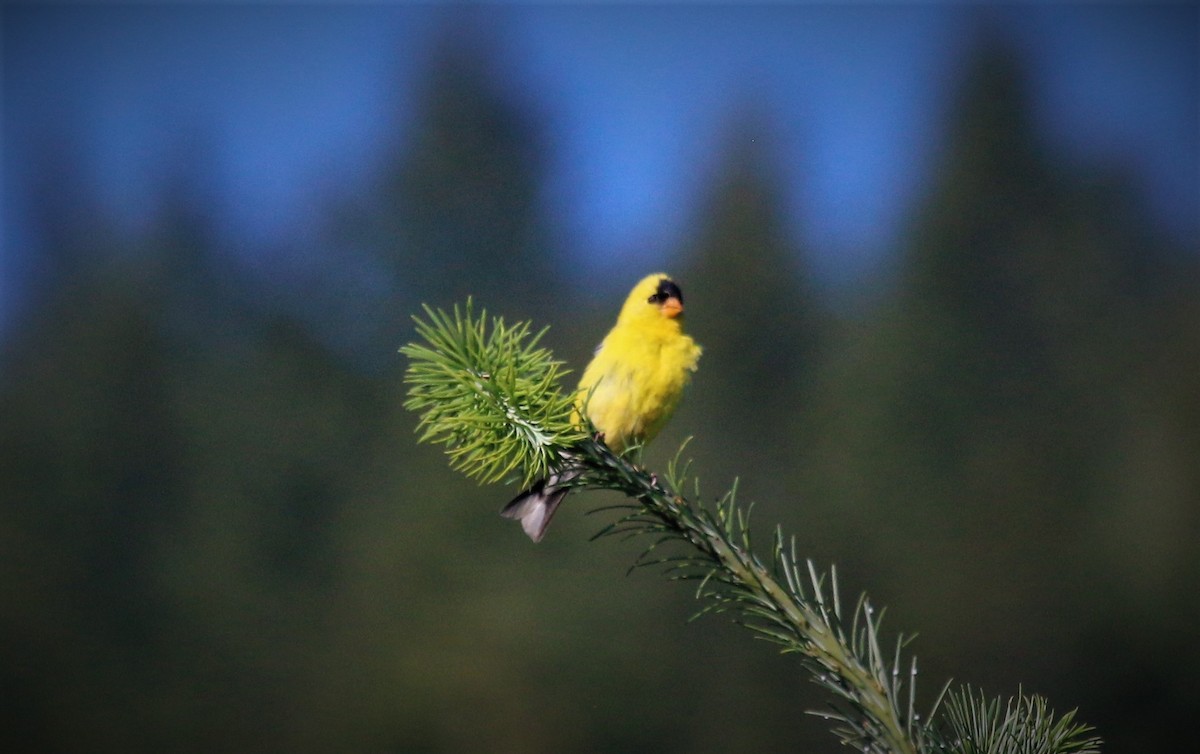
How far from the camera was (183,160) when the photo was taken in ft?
80.7

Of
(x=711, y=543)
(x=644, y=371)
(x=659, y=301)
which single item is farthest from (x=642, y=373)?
(x=711, y=543)

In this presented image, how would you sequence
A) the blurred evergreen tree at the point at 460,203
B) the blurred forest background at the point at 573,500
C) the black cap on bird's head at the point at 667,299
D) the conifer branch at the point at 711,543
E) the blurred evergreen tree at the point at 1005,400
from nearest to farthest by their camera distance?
the conifer branch at the point at 711,543 < the black cap on bird's head at the point at 667,299 < the blurred forest background at the point at 573,500 < the blurred evergreen tree at the point at 1005,400 < the blurred evergreen tree at the point at 460,203

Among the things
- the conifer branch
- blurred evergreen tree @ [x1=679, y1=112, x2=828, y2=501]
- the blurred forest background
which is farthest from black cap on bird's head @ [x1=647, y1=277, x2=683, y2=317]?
blurred evergreen tree @ [x1=679, y1=112, x2=828, y2=501]

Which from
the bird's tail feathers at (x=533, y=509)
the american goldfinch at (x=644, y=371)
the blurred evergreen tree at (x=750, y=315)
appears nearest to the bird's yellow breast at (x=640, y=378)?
the american goldfinch at (x=644, y=371)

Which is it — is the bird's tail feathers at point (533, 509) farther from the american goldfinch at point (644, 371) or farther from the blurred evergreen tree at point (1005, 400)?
the blurred evergreen tree at point (1005, 400)

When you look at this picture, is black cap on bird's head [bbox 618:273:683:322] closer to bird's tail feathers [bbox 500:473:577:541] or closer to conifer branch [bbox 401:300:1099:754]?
bird's tail feathers [bbox 500:473:577:541]

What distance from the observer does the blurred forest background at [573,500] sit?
678 inches

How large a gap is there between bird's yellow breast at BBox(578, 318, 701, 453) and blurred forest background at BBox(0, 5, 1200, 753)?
39.2ft

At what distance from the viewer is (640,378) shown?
2.69m

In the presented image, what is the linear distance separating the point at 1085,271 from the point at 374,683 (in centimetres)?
1850

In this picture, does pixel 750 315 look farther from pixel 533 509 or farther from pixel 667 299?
pixel 533 509

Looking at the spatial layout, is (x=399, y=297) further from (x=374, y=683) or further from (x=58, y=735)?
(x=58, y=735)

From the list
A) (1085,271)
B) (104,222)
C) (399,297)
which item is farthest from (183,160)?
(1085,271)

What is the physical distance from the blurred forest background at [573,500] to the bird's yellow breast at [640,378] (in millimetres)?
11938
